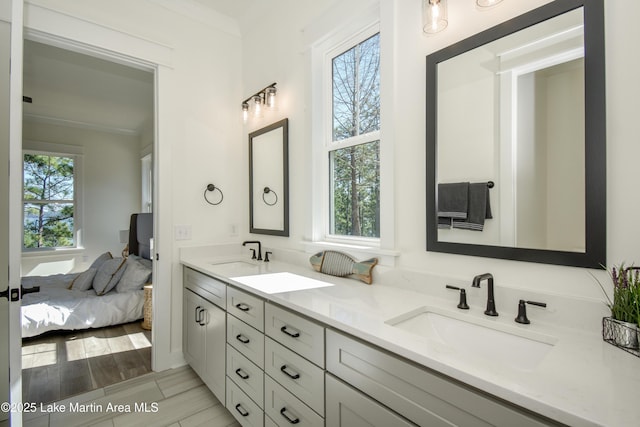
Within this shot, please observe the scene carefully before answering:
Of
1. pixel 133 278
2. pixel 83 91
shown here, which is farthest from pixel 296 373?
pixel 83 91

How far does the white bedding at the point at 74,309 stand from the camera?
2.97 meters

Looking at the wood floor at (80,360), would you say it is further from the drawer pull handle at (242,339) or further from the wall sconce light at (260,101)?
the wall sconce light at (260,101)

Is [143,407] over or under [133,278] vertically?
under

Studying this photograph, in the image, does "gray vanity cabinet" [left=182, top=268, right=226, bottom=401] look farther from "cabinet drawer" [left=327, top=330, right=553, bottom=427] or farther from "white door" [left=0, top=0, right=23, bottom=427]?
"cabinet drawer" [left=327, top=330, right=553, bottom=427]

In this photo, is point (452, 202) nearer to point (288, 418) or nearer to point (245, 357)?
point (288, 418)

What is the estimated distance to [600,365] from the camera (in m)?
0.79

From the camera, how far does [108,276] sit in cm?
352

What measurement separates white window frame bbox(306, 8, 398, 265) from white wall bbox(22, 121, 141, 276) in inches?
189

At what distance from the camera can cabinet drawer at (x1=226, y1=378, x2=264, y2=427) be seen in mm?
1567

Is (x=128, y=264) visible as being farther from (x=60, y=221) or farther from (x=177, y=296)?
(x=60, y=221)

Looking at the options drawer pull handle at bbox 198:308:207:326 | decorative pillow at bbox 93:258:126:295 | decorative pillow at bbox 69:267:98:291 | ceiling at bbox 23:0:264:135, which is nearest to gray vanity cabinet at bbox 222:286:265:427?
drawer pull handle at bbox 198:308:207:326

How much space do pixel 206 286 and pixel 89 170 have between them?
4.63 meters

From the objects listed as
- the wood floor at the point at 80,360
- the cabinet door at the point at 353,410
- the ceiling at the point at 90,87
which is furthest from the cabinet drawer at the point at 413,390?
the ceiling at the point at 90,87

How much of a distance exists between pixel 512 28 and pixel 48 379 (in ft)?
11.8
